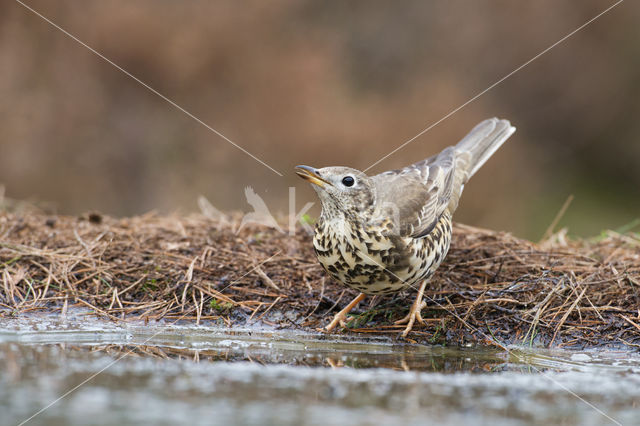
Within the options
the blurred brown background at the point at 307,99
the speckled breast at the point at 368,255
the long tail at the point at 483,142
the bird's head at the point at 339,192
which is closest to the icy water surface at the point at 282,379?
the speckled breast at the point at 368,255

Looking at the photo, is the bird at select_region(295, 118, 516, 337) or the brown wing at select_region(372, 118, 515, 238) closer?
the bird at select_region(295, 118, 516, 337)

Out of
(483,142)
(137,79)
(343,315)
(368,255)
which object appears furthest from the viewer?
(137,79)

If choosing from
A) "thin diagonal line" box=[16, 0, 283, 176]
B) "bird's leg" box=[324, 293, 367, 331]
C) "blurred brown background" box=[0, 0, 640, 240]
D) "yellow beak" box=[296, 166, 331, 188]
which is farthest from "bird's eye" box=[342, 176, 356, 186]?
"thin diagonal line" box=[16, 0, 283, 176]

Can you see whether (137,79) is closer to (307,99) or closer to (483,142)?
(307,99)

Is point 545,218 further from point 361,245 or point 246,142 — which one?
point 361,245

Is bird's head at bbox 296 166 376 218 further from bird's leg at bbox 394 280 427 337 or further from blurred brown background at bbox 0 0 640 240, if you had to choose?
blurred brown background at bbox 0 0 640 240

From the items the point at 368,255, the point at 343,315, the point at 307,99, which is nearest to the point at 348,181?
the point at 368,255
